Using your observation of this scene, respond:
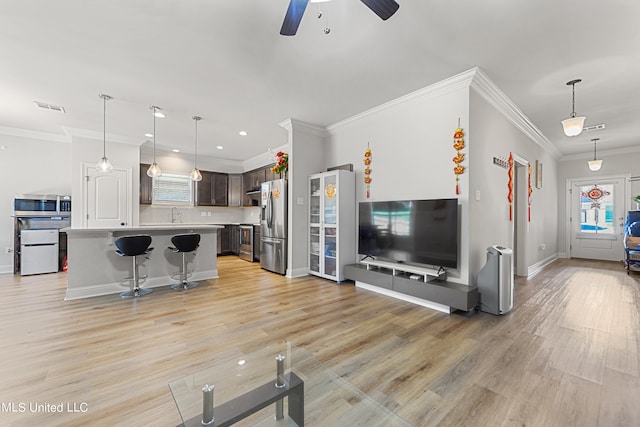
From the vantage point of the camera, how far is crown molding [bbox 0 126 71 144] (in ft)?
16.9

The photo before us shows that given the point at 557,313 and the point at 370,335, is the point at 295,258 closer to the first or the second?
the point at 370,335

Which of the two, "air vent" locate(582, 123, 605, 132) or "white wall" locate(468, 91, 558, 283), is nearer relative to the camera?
"white wall" locate(468, 91, 558, 283)

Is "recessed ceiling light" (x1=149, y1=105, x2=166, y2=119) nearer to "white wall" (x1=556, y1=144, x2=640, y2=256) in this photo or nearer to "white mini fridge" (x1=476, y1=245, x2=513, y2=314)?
"white mini fridge" (x1=476, y1=245, x2=513, y2=314)

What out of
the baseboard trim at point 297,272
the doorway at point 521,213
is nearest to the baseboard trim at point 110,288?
the baseboard trim at point 297,272

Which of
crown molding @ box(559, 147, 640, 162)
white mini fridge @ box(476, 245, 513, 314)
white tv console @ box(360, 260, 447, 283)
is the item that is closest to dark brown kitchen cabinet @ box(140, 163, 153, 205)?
white tv console @ box(360, 260, 447, 283)

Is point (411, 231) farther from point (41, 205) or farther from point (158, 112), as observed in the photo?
point (41, 205)

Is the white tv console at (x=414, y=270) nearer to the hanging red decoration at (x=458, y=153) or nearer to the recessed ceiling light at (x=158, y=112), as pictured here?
the hanging red decoration at (x=458, y=153)

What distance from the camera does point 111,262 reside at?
→ 3867 millimetres

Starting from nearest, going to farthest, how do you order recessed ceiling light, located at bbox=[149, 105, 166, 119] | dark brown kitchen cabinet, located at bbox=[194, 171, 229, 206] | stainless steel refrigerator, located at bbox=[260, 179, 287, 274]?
recessed ceiling light, located at bbox=[149, 105, 166, 119], stainless steel refrigerator, located at bbox=[260, 179, 287, 274], dark brown kitchen cabinet, located at bbox=[194, 171, 229, 206]

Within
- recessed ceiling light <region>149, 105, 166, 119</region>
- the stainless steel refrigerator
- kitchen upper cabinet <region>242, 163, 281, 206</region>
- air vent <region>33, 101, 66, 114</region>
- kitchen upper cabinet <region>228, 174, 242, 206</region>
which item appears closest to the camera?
air vent <region>33, 101, 66, 114</region>

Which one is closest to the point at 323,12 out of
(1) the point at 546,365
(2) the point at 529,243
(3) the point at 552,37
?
(3) the point at 552,37

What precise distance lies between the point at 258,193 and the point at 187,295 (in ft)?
A: 12.8

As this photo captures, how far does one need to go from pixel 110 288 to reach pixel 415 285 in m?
4.29

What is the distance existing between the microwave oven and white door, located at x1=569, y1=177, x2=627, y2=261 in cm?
1200
